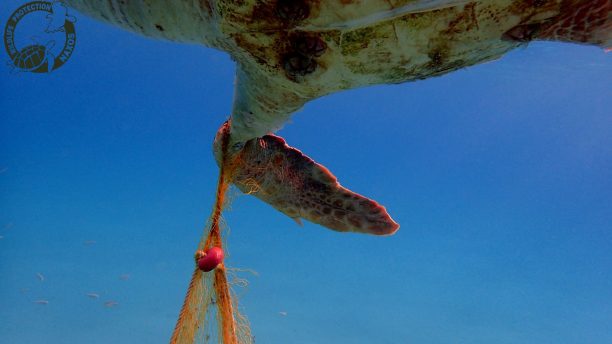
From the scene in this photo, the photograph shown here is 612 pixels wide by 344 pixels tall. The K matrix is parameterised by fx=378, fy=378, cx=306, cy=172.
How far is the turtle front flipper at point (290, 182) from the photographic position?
3.82m

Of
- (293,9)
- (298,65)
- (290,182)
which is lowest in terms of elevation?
(293,9)

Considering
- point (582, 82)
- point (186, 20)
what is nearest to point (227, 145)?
point (186, 20)

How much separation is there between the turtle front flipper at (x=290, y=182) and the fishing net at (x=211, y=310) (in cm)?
87

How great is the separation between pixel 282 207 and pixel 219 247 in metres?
1.14

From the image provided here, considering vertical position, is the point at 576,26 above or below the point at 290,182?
below

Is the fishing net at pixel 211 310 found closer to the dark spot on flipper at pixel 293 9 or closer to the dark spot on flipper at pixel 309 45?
the dark spot on flipper at pixel 309 45

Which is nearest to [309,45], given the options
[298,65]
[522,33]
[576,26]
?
[298,65]

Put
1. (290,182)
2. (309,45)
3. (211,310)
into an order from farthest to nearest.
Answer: (290,182) < (211,310) < (309,45)

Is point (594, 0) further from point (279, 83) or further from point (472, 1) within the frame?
point (279, 83)

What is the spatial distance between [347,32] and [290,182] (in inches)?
91.2

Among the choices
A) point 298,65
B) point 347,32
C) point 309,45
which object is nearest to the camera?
point 347,32

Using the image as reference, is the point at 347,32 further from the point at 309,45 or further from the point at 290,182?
the point at 290,182

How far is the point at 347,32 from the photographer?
5.91 ft

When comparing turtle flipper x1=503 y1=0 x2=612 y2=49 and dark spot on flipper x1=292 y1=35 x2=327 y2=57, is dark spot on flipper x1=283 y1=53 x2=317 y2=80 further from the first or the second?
turtle flipper x1=503 y1=0 x2=612 y2=49
